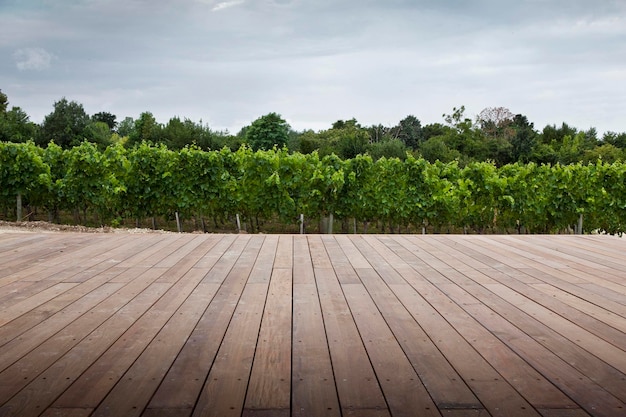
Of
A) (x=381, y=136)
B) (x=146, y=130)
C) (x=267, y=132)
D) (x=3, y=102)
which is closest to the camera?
(x=3, y=102)

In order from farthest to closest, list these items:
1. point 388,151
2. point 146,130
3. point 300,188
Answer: point 146,130
point 388,151
point 300,188

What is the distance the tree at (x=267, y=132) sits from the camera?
3619 centimetres

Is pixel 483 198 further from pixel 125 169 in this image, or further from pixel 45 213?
pixel 45 213

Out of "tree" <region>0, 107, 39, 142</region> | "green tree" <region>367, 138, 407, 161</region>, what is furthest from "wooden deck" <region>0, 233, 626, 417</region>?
"tree" <region>0, 107, 39, 142</region>

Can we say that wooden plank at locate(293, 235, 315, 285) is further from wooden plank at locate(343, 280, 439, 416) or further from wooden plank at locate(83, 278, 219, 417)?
wooden plank at locate(83, 278, 219, 417)

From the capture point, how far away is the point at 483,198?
8281mm

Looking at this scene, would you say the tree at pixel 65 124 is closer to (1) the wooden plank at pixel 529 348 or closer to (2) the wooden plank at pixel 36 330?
(2) the wooden plank at pixel 36 330

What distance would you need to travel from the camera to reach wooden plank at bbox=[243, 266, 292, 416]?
1276 millimetres

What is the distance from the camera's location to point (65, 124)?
29.6 meters

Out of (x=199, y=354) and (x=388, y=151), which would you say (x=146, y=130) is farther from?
(x=199, y=354)

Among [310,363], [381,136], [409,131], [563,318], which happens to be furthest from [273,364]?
[381,136]

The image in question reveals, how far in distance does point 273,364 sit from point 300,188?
6.31 meters

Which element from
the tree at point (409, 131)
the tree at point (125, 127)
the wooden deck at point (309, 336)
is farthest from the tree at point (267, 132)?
the wooden deck at point (309, 336)

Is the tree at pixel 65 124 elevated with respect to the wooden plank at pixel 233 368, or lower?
elevated
